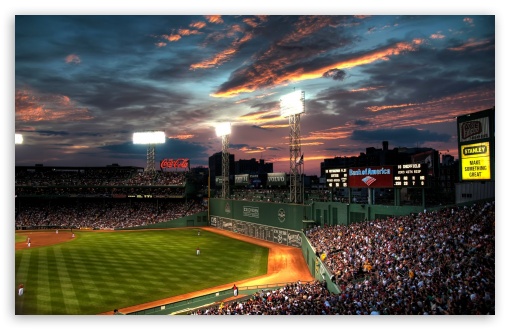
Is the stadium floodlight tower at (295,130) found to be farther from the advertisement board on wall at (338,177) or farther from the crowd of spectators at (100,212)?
the crowd of spectators at (100,212)

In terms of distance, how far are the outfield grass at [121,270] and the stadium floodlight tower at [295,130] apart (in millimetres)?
5493

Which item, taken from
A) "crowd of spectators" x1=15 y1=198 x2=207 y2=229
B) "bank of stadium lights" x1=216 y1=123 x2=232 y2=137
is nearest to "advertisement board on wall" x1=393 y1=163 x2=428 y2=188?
"bank of stadium lights" x1=216 y1=123 x2=232 y2=137

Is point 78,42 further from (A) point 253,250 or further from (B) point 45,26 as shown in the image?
(A) point 253,250

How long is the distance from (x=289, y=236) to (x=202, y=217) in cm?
1817

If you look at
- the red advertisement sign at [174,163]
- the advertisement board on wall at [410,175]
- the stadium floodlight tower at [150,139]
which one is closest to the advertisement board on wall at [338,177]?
the advertisement board on wall at [410,175]

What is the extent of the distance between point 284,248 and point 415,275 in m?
18.3

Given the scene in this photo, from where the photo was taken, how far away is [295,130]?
2816 cm

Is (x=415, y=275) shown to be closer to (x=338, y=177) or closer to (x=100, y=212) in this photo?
(x=338, y=177)

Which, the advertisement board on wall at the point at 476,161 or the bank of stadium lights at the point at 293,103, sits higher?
the bank of stadium lights at the point at 293,103

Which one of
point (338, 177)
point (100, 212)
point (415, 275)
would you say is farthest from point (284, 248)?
point (100, 212)

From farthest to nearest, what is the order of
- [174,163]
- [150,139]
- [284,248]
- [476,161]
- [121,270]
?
1. [174,163]
2. [150,139]
3. [284,248]
4. [121,270]
5. [476,161]

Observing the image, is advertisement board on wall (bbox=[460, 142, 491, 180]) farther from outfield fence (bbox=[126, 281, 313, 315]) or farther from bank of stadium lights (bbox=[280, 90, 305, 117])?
bank of stadium lights (bbox=[280, 90, 305, 117])

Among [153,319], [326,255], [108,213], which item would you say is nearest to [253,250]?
[326,255]

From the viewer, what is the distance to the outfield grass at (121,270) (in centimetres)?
1666
